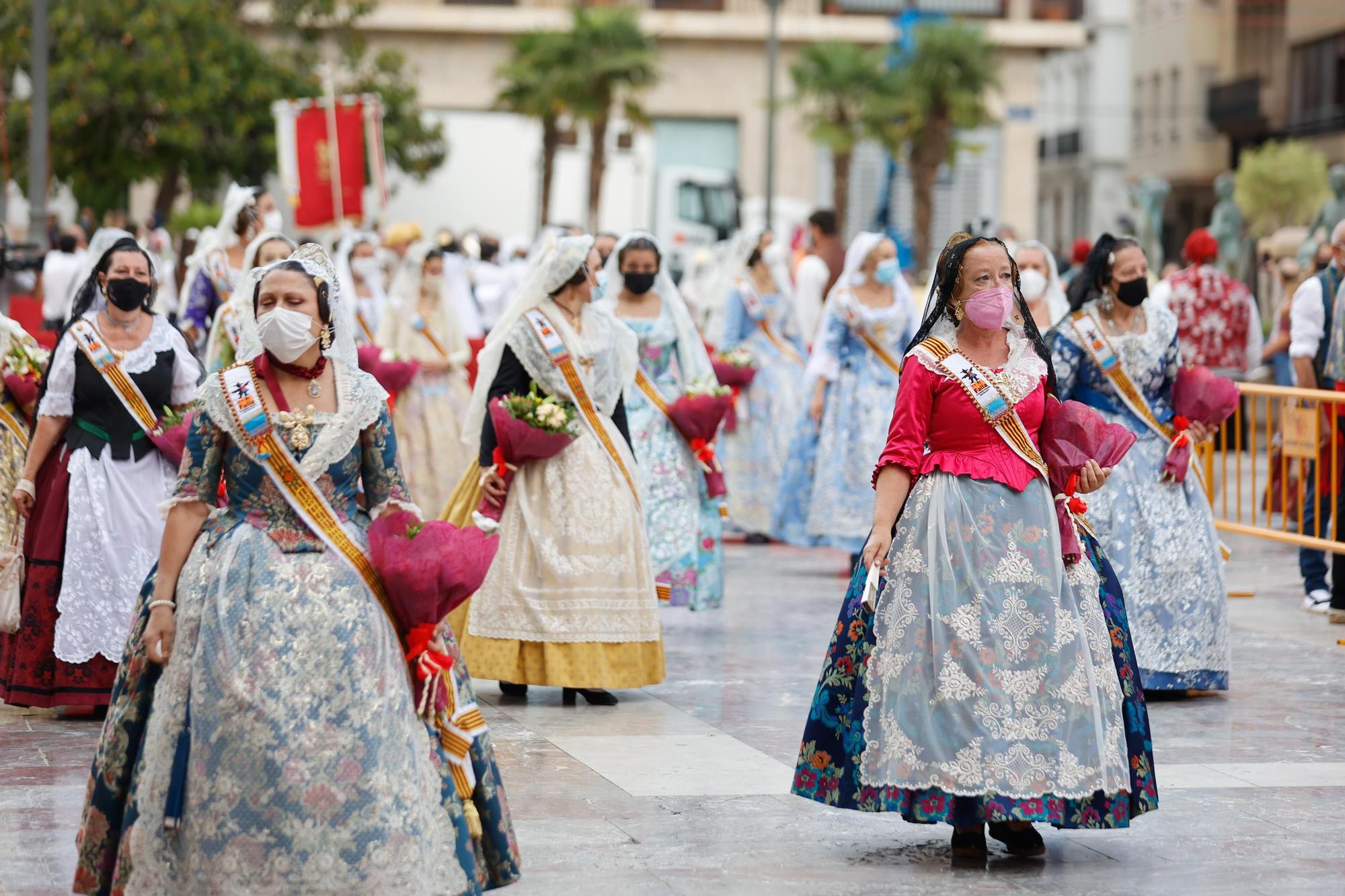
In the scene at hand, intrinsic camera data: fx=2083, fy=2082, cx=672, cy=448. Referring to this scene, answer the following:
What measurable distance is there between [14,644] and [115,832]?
3248mm

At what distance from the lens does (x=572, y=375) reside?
846 cm

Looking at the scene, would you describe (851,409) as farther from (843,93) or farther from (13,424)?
(843,93)

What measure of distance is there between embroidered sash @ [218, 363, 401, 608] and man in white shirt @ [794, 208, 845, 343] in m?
10.4

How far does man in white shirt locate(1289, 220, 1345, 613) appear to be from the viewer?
11469 millimetres

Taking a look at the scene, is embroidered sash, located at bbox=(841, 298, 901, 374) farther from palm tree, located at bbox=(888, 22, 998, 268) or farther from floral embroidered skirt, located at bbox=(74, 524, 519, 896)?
palm tree, located at bbox=(888, 22, 998, 268)

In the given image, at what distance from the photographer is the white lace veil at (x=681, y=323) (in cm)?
1056

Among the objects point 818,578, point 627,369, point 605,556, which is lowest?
point 818,578

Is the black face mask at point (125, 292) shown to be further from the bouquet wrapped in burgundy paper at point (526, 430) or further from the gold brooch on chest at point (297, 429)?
the gold brooch on chest at point (297, 429)

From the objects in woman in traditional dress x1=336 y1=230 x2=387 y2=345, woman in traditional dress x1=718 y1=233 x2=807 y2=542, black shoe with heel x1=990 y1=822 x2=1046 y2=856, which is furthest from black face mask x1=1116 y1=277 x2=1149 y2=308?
woman in traditional dress x1=336 y1=230 x2=387 y2=345

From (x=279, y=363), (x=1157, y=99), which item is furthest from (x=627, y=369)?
(x=1157, y=99)

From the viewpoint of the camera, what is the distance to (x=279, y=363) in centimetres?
546

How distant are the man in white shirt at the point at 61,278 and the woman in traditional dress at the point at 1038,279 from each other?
983 centimetres

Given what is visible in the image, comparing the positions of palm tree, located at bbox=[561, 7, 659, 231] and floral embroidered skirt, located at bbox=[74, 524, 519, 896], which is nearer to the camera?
floral embroidered skirt, located at bbox=[74, 524, 519, 896]

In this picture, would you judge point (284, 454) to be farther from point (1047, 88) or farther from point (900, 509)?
point (1047, 88)
